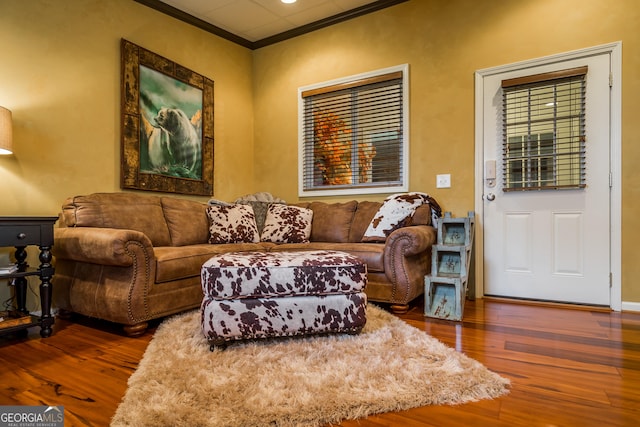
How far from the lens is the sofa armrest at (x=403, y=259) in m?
2.52

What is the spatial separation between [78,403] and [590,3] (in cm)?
402

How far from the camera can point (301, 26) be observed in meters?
3.99

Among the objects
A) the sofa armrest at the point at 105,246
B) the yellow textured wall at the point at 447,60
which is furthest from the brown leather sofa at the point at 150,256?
the yellow textured wall at the point at 447,60

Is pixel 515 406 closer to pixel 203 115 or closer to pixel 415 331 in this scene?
pixel 415 331

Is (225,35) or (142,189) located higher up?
(225,35)

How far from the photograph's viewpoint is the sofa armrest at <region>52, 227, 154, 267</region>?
6.72 feet

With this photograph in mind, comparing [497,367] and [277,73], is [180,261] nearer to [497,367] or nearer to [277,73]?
[497,367]

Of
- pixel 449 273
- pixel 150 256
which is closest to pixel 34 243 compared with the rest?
pixel 150 256

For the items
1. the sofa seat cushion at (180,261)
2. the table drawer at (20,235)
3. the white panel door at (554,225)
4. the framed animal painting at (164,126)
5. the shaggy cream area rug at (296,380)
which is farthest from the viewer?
the framed animal painting at (164,126)

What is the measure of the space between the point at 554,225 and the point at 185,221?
308 centimetres

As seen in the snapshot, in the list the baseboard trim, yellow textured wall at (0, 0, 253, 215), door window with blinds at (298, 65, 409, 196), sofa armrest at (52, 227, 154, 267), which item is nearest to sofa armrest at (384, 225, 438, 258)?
door window with blinds at (298, 65, 409, 196)

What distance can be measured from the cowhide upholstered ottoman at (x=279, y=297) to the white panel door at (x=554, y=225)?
172 centimetres

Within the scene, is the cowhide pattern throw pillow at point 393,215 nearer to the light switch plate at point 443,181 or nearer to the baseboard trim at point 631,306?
the light switch plate at point 443,181

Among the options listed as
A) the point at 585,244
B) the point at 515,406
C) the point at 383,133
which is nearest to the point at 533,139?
the point at 585,244
